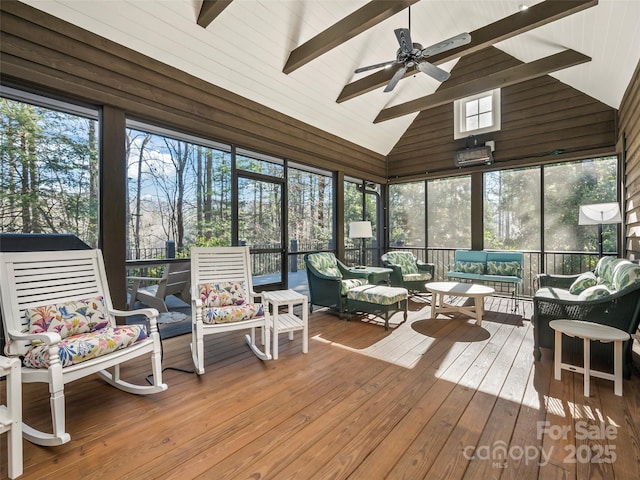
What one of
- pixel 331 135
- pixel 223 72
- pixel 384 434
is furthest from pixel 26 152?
pixel 331 135

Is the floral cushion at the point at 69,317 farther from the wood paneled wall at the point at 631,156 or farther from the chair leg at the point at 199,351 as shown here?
the wood paneled wall at the point at 631,156

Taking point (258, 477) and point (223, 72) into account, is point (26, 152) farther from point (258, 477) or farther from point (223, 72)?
point (258, 477)

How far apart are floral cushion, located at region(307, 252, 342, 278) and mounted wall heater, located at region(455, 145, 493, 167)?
329 centimetres

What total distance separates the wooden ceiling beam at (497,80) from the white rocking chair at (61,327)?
546cm

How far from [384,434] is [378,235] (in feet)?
19.0

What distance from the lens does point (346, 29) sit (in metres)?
3.47

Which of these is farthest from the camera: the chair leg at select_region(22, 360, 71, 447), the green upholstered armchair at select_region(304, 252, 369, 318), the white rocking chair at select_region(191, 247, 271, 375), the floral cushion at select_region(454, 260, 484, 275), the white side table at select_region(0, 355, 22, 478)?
the floral cushion at select_region(454, 260, 484, 275)

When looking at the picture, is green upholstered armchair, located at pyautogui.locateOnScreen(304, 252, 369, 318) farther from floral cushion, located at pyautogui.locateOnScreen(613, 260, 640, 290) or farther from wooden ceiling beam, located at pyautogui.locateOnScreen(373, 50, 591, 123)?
wooden ceiling beam, located at pyautogui.locateOnScreen(373, 50, 591, 123)

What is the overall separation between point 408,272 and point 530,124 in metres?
3.46

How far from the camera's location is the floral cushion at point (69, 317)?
7.06ft

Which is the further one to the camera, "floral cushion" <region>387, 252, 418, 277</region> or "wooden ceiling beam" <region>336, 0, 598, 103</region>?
"floral cushion" <region>387, 252, 418, 277</region>

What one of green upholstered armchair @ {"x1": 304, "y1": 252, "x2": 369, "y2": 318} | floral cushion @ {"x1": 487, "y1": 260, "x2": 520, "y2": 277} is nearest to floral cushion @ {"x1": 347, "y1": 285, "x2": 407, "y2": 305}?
green upholstered armchair @ {"x1": 304, "y1": 252, "x2": 369, "y2": 318}

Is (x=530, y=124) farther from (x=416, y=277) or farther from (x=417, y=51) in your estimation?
(x=417, y=51)

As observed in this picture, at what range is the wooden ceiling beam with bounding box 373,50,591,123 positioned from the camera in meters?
4.24
